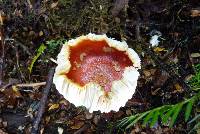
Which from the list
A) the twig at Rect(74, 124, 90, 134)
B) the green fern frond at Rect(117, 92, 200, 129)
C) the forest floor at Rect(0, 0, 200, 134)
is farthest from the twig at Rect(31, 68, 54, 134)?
the green fern frond at Rect(117, 92, 200, 129)

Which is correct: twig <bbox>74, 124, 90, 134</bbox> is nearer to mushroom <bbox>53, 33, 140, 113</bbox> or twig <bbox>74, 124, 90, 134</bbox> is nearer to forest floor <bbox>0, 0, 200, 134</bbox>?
forest floor <bbox>0, 0, 200, 134</bbox>

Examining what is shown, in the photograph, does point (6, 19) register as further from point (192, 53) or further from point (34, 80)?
point (192, 53)

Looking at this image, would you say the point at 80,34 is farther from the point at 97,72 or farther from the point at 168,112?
the point at 168,112

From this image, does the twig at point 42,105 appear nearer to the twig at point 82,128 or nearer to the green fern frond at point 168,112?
the twig at point 82,128

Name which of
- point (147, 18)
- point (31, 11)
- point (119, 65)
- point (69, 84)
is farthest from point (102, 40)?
point (31, 11)

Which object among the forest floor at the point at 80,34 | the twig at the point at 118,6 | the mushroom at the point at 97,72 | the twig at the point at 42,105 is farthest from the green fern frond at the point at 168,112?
the twig at the point at 118,6

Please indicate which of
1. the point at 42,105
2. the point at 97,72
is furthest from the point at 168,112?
the point at 42,105
